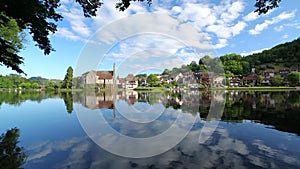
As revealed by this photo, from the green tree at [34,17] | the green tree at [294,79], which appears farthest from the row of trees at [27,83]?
the green tree at [294,79]

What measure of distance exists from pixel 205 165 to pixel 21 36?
34.3m

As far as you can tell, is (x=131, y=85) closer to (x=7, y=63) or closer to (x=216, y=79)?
(x=216, y=79)

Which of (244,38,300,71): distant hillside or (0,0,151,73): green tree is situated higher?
(244,38,300,71): distant hillside

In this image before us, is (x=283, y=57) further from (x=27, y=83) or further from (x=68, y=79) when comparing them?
(x=27, y=83)

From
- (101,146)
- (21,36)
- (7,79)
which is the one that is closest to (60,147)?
(101,146)

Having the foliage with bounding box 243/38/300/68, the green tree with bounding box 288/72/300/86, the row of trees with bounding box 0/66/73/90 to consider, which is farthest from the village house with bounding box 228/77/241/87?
the row of trees with bounding box 0/66/73/90

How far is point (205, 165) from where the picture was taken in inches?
175

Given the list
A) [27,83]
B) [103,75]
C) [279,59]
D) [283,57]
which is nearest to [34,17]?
[103,75]

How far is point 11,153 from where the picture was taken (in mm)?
5320

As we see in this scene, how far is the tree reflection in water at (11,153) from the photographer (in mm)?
4539

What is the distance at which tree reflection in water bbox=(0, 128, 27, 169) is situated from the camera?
454 centimetres

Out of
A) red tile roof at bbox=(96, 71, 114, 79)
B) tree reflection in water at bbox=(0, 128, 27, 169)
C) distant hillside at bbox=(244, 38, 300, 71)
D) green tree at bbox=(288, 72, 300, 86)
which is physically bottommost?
tree reflection in water at bbox=(0, 128, 27, 169)

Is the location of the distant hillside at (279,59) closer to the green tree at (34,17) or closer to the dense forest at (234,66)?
the dense forest at (234,66)

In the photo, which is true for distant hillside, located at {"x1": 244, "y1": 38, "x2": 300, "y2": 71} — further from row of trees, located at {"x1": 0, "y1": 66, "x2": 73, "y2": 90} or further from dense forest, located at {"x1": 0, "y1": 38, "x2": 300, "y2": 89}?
row of trees, located at {"x1": 0, "y1": 66, "x2": 73, "y2": 90}
